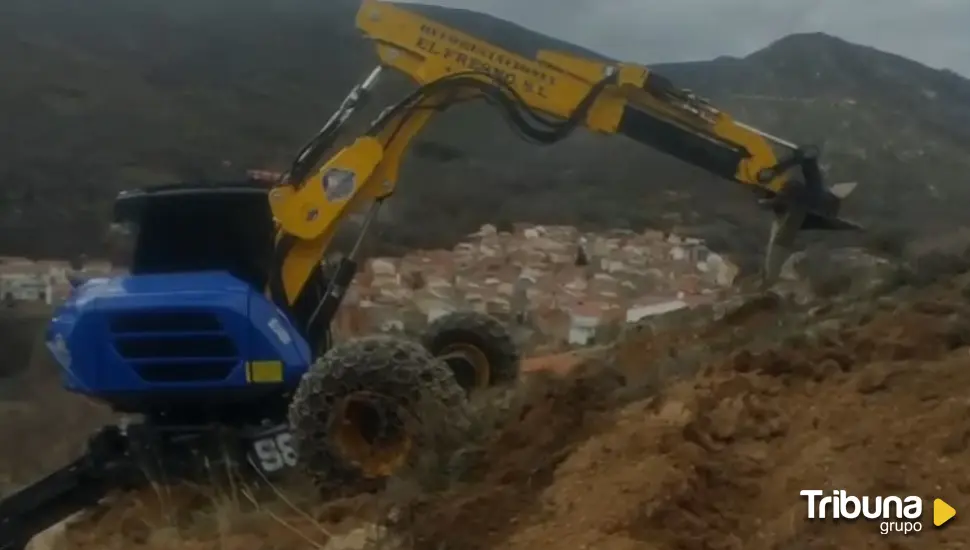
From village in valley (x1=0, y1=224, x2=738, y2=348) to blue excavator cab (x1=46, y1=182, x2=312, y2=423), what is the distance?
3.76 metres

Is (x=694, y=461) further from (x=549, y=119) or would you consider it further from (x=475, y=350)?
(x=475, y=350)

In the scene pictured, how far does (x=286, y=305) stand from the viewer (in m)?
5.50

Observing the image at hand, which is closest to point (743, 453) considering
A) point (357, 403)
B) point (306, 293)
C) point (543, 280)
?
point (357, 403)

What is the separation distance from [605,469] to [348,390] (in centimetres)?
150

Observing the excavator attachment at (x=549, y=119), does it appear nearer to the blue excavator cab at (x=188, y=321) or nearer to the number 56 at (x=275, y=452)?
the blue excavator cab at (x=188, y=321)

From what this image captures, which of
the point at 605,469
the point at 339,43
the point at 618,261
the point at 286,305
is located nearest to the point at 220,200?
the point at 286,305

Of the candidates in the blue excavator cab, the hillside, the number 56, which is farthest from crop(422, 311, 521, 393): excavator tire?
the number 56

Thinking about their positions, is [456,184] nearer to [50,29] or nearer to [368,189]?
[50,29]

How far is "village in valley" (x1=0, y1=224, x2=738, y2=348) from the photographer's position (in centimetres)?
1046

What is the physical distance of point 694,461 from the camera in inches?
134

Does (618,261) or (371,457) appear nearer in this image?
(371,457)

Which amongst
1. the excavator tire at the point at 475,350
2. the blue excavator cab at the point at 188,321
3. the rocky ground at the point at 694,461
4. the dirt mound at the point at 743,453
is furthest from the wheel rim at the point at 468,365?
the dirt mound at the point at 743,453

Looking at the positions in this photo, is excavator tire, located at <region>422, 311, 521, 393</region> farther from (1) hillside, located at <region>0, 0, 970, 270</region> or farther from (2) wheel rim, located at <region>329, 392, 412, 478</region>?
(2) wheel rim, located at <region>329, 392, 412, 478</region>

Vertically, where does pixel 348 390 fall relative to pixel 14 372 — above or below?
above
